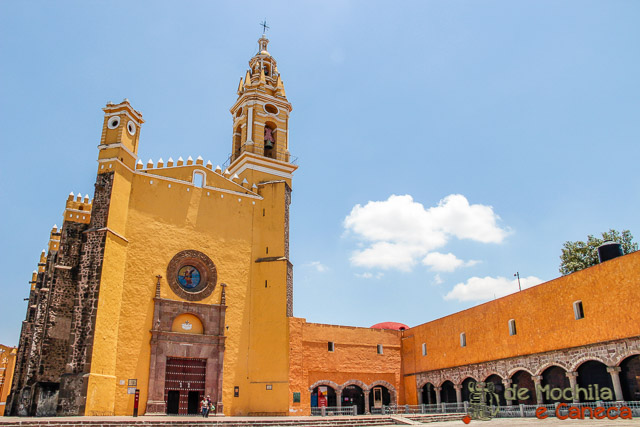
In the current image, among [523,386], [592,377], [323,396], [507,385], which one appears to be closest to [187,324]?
[323,396]

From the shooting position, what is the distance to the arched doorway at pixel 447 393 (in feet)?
81.3

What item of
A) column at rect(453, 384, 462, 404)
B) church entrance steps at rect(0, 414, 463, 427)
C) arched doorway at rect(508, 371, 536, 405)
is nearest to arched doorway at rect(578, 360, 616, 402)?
arched doorway at rect(508, 371, 536, 405)

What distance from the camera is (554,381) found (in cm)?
1898

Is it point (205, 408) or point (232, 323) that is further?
point (232, 323)

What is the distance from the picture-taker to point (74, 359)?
1795cm

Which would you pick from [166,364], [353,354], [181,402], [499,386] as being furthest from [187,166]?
[499,386]

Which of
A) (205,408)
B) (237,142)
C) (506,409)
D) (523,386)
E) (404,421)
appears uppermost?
(237,142)

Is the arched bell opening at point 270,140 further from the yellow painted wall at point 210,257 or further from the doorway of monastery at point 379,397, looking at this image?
the doorway of monastery at point 379,397

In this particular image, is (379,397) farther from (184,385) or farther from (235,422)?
(235,422)

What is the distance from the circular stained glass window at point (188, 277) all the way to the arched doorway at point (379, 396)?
10726 millimetres

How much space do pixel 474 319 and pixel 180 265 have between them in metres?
13.2

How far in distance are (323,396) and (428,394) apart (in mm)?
5476

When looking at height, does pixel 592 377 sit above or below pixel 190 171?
below

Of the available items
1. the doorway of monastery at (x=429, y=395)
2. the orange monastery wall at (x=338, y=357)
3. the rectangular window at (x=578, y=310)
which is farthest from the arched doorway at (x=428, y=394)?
the rectangular window at (x=578, y=310)
